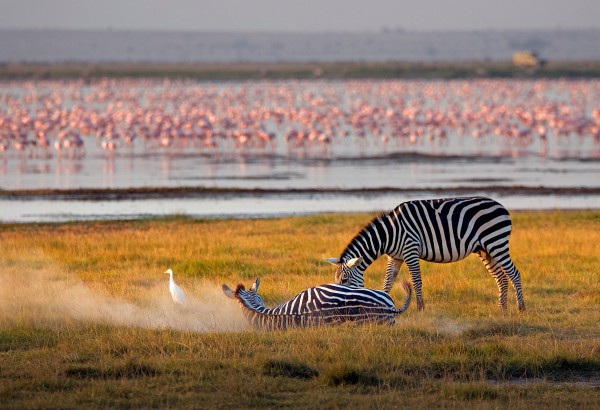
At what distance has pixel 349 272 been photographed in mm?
10570

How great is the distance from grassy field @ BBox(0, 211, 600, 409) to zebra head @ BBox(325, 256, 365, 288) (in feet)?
1.88

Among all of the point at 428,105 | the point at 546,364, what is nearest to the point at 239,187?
the point at 546,364

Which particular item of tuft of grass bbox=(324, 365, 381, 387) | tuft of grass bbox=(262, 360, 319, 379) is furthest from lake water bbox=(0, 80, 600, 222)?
tuft of grass bbox=(324, 365, 381, 387)

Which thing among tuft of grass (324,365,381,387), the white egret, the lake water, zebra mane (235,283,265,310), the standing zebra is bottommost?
tuft of grass (324,365,381,387)

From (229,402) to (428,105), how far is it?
6434 cm

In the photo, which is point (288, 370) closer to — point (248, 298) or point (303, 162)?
point (248, 298)

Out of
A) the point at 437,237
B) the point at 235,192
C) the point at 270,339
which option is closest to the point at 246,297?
the point at 270,339

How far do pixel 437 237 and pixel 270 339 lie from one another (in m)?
2.68

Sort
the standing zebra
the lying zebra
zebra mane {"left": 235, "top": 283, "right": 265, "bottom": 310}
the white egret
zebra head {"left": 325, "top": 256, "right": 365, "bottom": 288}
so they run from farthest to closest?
the white egret → the standing zebra → zebra head {"left": 325, "top": 256, "right": 365, "bottom": 288} → zebra mane {"left": 235, "top": 283, "right": 265, "bottom": 310} → the lying zebra

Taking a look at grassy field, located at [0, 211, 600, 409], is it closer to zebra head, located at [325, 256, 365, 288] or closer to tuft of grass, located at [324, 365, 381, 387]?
tuft of grass, located at [324, 365, 381, 387]

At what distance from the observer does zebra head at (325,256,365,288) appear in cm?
1052

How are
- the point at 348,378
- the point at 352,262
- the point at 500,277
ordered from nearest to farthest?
1. the point at 348,378
2. the point at 352,262
3. the point at 500,277

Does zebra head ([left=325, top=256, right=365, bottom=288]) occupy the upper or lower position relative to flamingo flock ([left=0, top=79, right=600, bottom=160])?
lower

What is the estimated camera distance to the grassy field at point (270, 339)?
764cm
